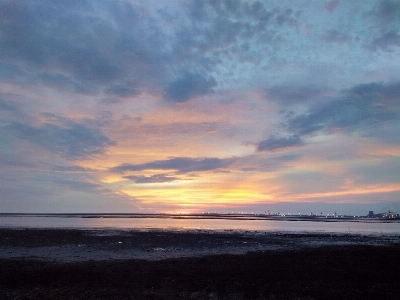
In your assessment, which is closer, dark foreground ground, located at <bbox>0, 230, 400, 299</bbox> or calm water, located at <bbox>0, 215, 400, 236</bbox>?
dark foreground ground, located at <bbox>0, 230, 400, 299</bbox>

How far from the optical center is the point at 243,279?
62.0ft

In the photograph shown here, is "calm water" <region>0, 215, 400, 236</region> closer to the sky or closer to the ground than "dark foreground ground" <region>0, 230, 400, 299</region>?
closer to the ground

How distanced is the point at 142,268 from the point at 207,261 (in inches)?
240

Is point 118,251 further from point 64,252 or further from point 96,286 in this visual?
point 96,286

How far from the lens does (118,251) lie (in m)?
30.7

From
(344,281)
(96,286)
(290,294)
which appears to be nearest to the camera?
(290,294)

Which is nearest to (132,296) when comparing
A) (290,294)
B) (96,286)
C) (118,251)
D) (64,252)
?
(96,286)

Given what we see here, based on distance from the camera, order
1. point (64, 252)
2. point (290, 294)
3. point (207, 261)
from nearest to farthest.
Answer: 1. point (290, 294)
2. point (207, 261)
3. point (64, 252)

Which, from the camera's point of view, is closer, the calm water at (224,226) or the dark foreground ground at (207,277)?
the dark foreground ground at (207,277)

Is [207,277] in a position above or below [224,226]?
above

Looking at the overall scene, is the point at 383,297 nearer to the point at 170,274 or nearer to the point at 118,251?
the point at 170,274

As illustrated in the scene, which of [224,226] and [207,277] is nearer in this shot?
[207,277]

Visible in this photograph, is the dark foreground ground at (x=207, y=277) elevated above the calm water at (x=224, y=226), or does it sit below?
above

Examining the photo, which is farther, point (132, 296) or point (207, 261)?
point (207, 261)
